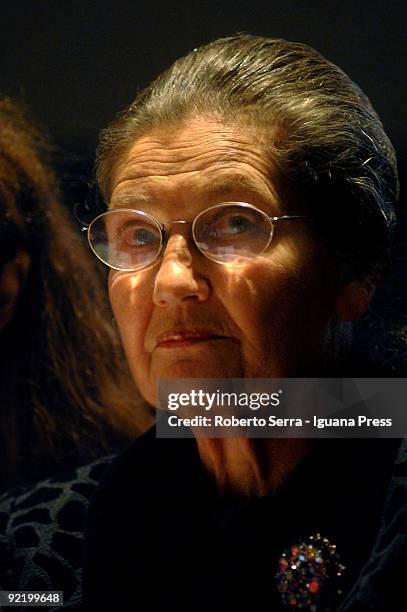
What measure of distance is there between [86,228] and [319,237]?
354 millimetres

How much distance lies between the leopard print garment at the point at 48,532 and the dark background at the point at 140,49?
0.43m

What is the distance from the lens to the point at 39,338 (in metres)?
1.70

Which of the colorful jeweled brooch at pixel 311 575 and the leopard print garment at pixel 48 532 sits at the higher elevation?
the leopard print garment at pixel 48 532

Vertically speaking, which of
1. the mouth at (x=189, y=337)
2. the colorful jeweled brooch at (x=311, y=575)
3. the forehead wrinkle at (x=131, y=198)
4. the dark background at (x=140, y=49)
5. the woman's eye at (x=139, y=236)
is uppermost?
the dark background at (x=140, y=49)

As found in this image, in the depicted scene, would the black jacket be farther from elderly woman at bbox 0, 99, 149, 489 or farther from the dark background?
the dark background

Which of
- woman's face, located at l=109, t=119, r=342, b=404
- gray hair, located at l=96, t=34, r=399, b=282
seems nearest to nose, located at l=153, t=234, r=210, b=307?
woman's face, located at l=109, t=119, r=342, b=404

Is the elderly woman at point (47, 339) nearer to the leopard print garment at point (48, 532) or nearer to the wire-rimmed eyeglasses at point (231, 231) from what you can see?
the leopard print garment at point (48, 532)

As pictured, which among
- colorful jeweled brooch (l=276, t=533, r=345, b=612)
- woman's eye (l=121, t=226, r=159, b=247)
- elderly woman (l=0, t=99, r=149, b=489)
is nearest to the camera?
colorful jeweled brooch (l=276, t=533, r=345, b=612)

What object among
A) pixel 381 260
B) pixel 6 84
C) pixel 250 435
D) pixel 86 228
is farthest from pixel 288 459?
pixel 6 84

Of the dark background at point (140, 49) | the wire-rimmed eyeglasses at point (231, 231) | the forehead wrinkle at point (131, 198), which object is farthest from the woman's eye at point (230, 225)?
the dark background at point (140, 49)

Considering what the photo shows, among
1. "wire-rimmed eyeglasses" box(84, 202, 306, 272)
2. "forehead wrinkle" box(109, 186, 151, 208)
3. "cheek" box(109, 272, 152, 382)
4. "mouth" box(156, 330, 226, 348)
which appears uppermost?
"forehead wrinkle" box(109, 186, 151, 208)

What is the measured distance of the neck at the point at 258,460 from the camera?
1411mm

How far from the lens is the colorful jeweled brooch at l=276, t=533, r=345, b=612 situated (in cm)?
128

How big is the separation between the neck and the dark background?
21 centimetres
